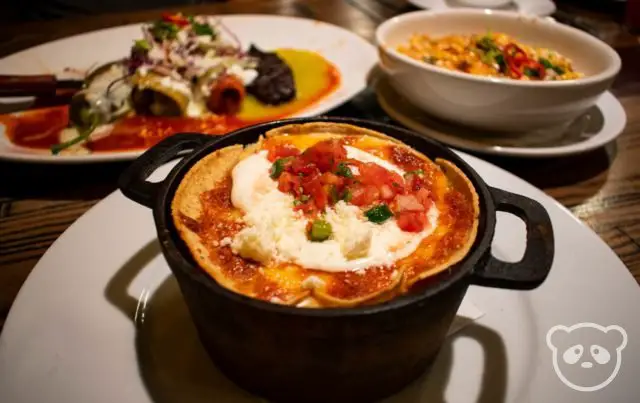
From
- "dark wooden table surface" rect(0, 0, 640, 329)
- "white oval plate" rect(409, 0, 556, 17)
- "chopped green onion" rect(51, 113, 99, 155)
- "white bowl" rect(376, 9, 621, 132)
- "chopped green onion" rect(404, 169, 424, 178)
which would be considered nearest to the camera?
"chopped green onion" rect(404, 169, 424, 178)

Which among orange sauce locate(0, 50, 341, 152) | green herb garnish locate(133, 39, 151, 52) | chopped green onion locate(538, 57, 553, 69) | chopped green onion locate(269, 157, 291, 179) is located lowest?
orange sauce locate(0, 50, 341, 152)

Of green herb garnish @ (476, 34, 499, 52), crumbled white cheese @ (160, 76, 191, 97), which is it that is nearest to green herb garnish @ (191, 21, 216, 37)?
crumbled white cheese @ (160, 76, 191, 97)

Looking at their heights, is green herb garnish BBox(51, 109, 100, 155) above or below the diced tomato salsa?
below

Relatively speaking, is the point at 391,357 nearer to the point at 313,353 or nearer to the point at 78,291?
the point at 313,353

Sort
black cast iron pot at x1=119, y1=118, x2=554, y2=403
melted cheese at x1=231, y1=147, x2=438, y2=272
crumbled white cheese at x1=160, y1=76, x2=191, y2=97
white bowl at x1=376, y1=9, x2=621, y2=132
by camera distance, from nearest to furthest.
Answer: black cast iron pot at x1=119, y1=118, x2=554, y2=403 < melted cheese at x1=231, y1=147, x2=438, y2=272 < white bowl at x1=376, y1=9, x2=621, y2=132 < crumbled white cheese at x1=160, y1=76, x2=191, y2=97

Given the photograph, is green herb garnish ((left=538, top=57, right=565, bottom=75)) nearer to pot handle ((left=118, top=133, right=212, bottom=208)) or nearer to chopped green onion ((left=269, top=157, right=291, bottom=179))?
chopped green onion ((left=269, top=157, right=291, bottom=179))

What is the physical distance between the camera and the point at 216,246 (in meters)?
1.19

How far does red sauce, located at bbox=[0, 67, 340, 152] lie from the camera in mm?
2158

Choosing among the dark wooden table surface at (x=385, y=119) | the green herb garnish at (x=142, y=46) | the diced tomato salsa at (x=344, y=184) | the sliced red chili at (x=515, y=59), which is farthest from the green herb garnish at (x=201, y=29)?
the diced tomato salsa at (x=344, y=184)

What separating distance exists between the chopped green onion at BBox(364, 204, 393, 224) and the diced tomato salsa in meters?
0.03

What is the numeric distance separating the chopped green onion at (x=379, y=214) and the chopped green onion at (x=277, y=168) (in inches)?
9.5

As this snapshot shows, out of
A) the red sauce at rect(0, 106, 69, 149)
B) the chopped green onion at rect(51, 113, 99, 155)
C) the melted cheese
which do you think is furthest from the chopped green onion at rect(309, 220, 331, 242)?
the red sauce at rect(0, 106, 69, 149)

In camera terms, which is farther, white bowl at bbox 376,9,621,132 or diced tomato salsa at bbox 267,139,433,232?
white bowl at bbox 376,9,621,132

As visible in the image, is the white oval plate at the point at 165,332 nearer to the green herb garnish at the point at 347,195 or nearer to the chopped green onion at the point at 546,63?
the green herb garnish at the point at 347,195
